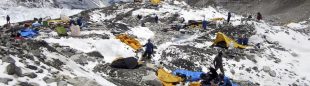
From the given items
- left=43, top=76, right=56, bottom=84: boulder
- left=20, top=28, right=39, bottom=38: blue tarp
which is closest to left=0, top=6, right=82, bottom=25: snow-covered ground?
left=20, top=28, right=39, bottom=38: blue tarp

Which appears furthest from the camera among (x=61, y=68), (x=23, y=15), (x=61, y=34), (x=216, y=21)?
(x=23, y=15)

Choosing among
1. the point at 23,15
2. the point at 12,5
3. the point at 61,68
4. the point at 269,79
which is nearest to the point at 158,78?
the point at 61,68

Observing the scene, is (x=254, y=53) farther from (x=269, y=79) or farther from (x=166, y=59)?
(x=166, y=59)

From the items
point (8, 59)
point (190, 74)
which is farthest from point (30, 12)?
point (8, 59)

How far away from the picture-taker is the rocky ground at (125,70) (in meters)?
14.6

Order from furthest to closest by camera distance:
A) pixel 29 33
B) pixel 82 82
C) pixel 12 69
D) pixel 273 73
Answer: pixel 29 33 < pixel 273 73 < pixel 82 82 < pixel 12 69

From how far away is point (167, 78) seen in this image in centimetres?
1989

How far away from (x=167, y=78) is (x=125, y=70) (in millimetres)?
2054

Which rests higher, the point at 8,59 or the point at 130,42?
the point at 8,59

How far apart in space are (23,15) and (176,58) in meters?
51.7

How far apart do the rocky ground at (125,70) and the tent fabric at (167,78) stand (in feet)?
1.14

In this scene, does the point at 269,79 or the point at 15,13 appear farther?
the point at 15,13

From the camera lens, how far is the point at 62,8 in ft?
276

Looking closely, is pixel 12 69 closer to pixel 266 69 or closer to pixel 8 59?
pixel 8 59
